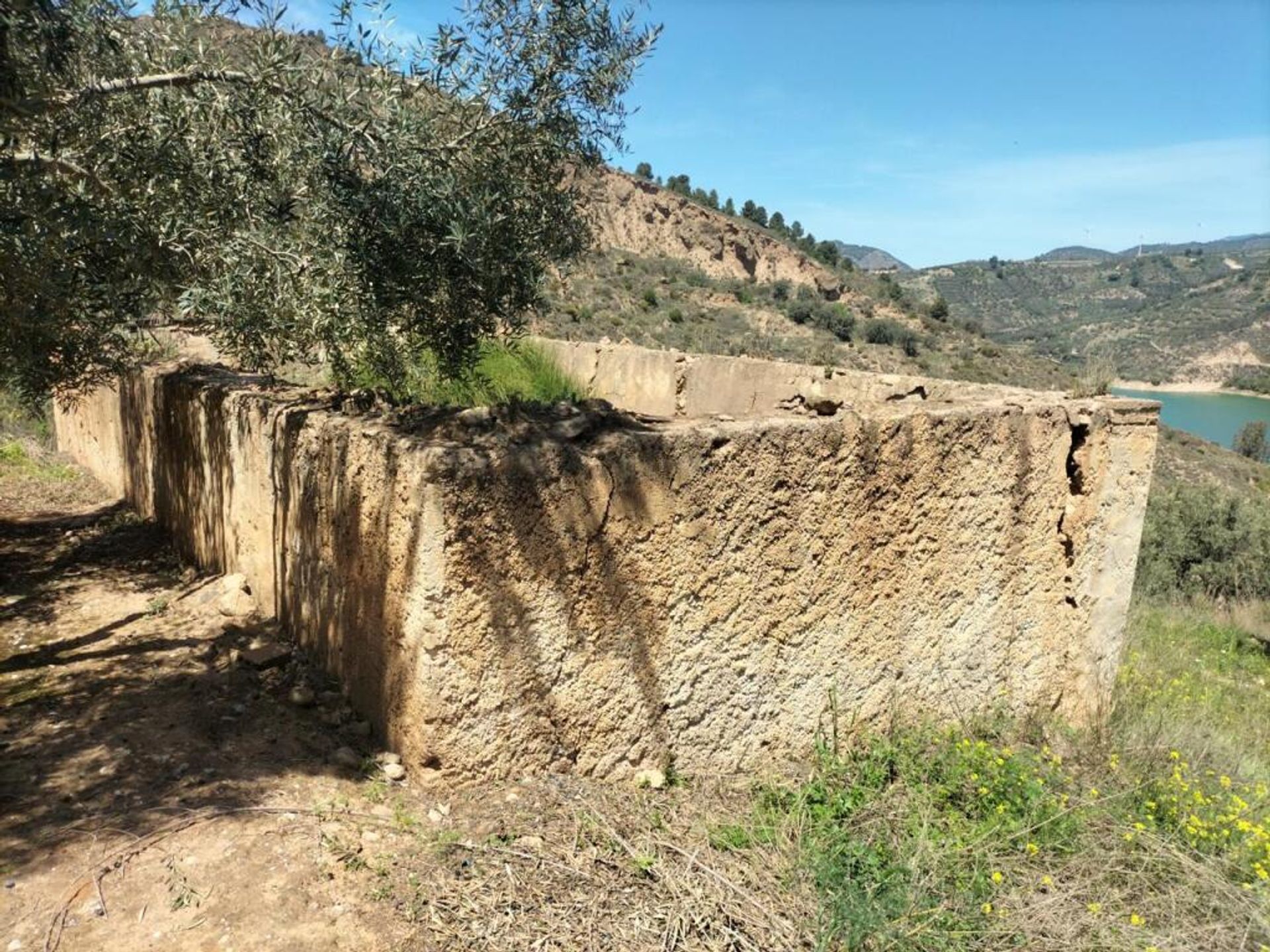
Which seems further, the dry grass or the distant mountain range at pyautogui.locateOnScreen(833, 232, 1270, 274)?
the distant mountain range at pyautogui.locateOnScreen(833, 232, 1270, 274)

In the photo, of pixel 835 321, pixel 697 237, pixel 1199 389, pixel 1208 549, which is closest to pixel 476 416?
pixel 1208 549

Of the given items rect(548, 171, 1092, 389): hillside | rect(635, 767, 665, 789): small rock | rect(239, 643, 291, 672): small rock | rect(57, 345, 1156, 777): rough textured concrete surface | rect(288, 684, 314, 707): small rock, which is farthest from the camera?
rect(548, 171, 1092, 389): hillside

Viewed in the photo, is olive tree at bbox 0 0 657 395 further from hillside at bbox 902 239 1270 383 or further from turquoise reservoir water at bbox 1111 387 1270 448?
hillside at bbox 902 239 1270 383

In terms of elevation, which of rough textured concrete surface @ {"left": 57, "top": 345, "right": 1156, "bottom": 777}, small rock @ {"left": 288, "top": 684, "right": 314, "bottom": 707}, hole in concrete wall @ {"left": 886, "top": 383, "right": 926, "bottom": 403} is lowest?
small rock @ {"left": 288, "top": 684, "right": 314, "bottom": 707}

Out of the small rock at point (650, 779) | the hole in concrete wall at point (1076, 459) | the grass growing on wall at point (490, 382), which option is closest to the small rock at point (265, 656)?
the grass growing on wall at point (490, 382)

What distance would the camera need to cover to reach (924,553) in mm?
4031

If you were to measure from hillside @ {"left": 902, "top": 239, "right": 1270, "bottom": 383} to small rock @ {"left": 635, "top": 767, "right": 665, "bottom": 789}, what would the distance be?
116ft

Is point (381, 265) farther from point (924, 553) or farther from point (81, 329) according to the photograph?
point (924, 553)

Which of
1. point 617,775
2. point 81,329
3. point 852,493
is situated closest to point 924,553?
point 852,493

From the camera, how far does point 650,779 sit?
330 cm

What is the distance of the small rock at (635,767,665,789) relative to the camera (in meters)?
3.29

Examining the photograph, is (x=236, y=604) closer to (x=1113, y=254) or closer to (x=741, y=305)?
(x=741, y=305)

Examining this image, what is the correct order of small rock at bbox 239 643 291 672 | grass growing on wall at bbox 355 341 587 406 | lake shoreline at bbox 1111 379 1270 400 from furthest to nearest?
lake shoreline at bbox 1111 379 1270 400 < grass growing on wall at bbox 355 341 587 406 < small rock at bbox 239 643 291 672

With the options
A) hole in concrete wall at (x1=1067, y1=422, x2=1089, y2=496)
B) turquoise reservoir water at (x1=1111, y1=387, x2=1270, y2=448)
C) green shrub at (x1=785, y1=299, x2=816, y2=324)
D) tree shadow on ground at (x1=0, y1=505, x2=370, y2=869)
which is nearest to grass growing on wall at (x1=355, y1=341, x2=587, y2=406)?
tree shadow on ground at (x1=0, y1=505, x2=370, y2=869)
